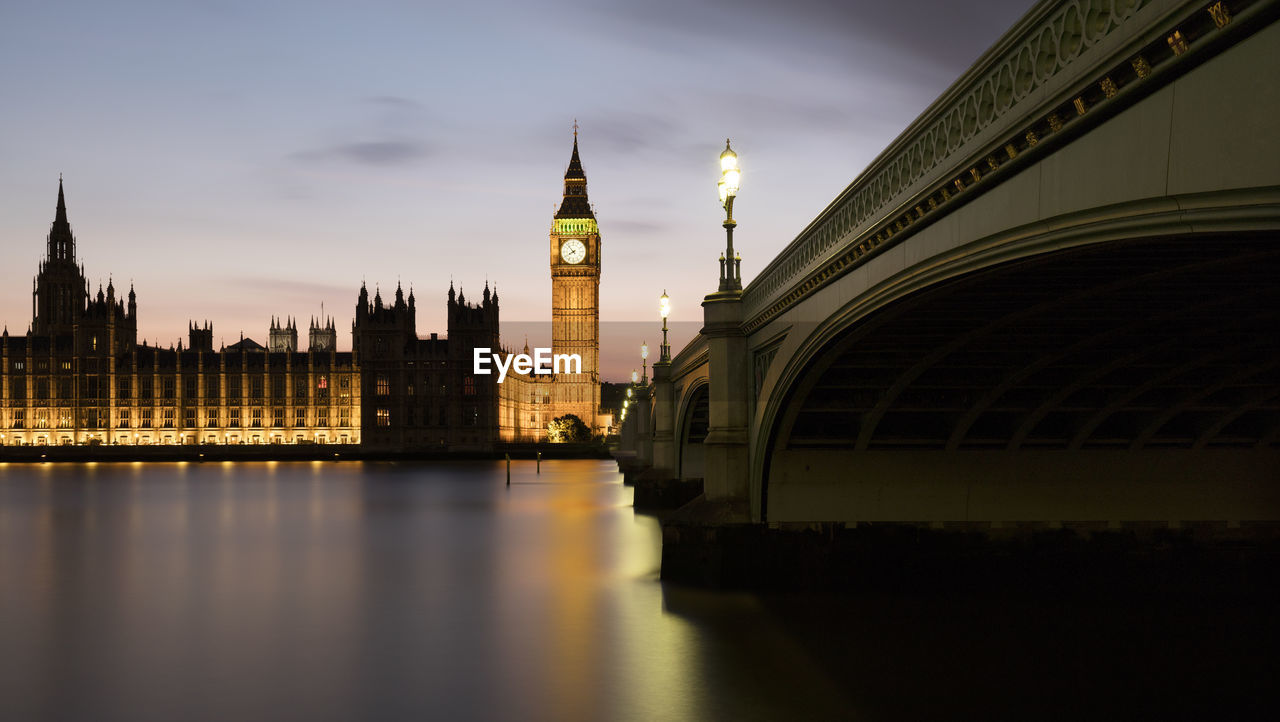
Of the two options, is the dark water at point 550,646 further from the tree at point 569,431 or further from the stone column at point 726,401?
the tree at point 569,431

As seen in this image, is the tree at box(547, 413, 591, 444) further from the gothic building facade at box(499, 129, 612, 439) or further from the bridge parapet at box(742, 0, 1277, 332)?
the bridge parapet at box(742, 0, 1277, 332)

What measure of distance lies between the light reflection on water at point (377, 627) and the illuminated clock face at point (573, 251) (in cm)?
14202

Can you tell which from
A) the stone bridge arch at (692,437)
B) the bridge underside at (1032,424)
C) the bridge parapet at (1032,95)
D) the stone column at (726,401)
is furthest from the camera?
the stone bridge arch at (692,437)

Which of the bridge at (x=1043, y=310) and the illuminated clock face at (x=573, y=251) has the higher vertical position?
the illuminated clock face at (x=573, y=251)

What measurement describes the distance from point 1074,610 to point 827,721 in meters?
8.80

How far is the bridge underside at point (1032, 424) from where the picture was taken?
1590 centimetres

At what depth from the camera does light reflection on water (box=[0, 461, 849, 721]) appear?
14961 mm

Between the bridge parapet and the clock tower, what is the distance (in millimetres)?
165711

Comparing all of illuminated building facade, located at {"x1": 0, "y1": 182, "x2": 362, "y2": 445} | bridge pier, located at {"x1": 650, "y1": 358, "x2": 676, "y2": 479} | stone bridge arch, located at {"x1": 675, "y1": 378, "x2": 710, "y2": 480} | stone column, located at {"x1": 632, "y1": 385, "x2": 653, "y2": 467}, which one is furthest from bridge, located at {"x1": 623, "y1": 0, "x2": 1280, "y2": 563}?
illuminated building facade, located at {"x1": 0, "y1": 182, "x2": 362, "y2": 445}

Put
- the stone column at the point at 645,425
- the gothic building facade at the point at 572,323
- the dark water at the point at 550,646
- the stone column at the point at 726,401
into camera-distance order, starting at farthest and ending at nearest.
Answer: the gothic building facade at the point at 572,323 < the stone column at the point at 645,425 < the stone column at the point at 726,401 < the dark water at the point at 550,646

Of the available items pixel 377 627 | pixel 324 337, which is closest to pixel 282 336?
pixel 324 337

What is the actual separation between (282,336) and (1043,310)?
164240mm

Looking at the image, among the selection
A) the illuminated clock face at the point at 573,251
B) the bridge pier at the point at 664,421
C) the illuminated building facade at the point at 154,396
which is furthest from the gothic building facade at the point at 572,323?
the bridge pier at the point at 664,421

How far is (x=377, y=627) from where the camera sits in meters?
20.8
